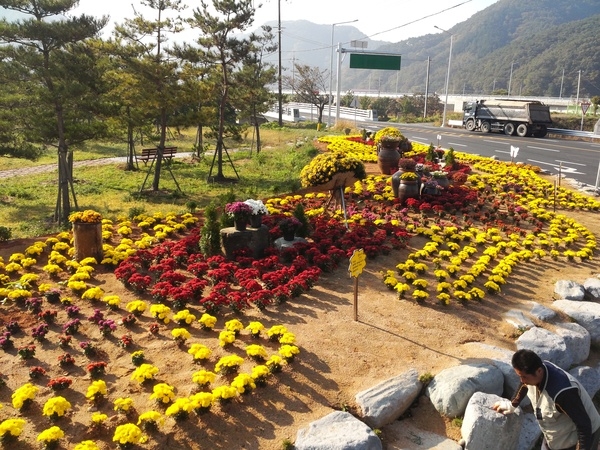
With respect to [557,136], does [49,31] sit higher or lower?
higher

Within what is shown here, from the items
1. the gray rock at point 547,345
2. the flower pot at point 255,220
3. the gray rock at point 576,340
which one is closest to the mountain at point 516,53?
the flower pot at point 255,220

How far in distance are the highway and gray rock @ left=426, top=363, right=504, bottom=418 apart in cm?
1316

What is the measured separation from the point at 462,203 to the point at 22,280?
9701mm

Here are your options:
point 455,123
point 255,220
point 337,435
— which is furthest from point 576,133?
point 337,435

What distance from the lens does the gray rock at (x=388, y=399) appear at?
504 centimetres

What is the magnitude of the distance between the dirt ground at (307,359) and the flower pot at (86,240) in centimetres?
48

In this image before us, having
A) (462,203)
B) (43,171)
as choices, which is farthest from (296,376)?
(43,171)

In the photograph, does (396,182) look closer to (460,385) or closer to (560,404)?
(460,385)

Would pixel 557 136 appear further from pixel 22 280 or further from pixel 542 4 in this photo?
pixel 542 4

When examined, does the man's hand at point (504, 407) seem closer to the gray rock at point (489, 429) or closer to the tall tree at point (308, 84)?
the gray rock at point (489, 429)

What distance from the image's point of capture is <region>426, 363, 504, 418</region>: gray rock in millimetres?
5246

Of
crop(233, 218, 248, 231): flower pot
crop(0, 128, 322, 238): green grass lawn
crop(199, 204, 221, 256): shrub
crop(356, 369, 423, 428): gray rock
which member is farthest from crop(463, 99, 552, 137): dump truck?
crop(356, 369, 423, 428): gray rock

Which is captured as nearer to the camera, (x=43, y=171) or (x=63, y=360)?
(x=63, y=360)

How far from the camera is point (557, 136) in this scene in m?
34.5
